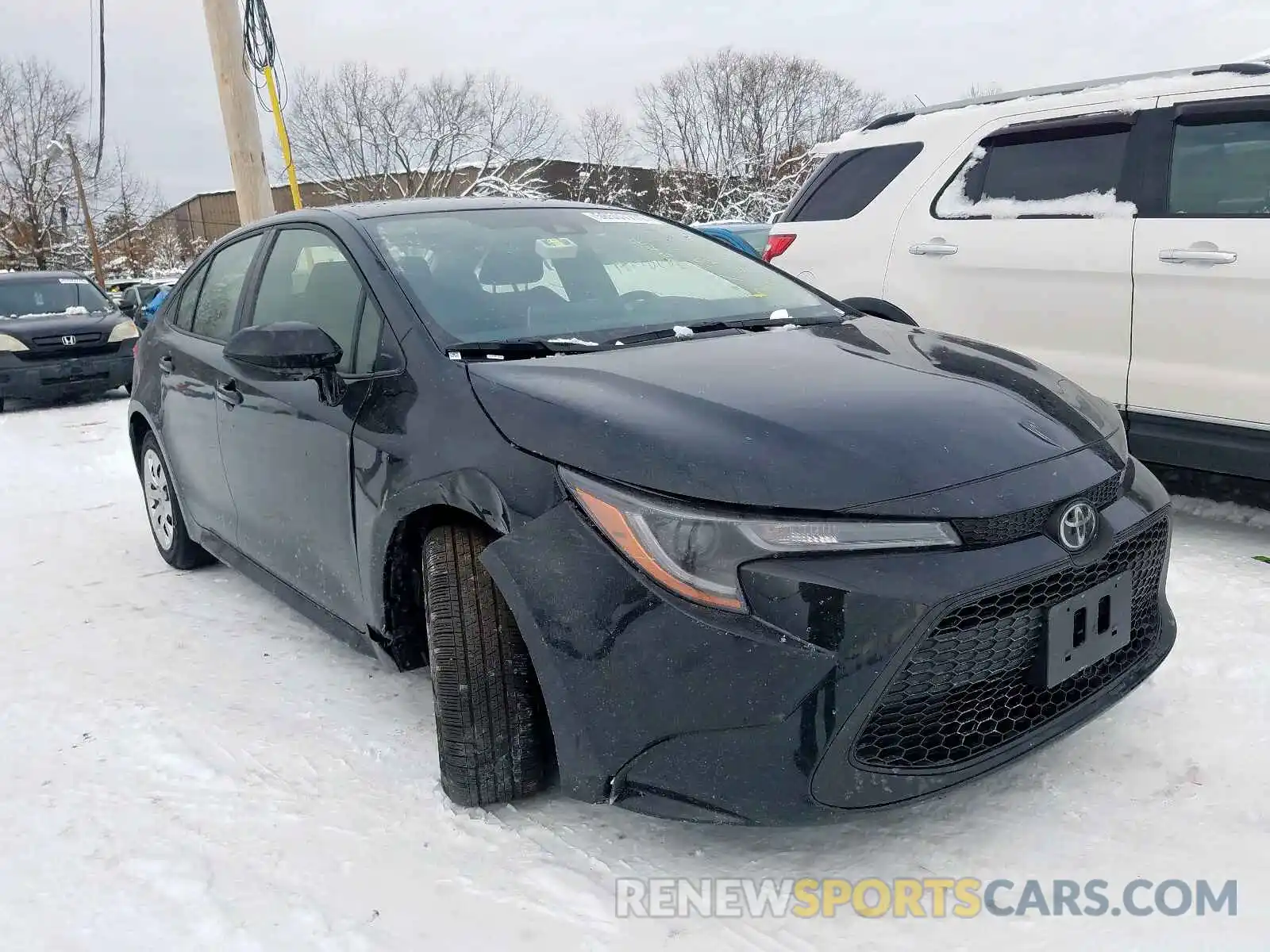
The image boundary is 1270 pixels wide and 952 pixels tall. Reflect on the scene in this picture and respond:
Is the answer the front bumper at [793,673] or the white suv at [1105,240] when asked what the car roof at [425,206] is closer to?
the front bumper at [793,673]

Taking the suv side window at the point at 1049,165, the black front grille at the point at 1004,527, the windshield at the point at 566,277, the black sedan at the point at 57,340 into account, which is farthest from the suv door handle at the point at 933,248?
the black sedan at the point at 57,340

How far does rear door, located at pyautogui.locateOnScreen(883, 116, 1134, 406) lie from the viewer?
12.9 feet

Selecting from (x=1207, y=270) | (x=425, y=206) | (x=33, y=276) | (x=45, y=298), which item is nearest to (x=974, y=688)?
(x=425, y=206)

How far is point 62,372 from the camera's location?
1034 centimetres

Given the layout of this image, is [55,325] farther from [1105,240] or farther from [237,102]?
[1105,240]

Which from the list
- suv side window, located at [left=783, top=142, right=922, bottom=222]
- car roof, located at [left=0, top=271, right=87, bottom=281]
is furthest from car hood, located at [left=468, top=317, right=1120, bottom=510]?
car roof, located at [left=0, top=271, right=87, bottom=281]

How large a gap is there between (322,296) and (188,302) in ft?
4.89

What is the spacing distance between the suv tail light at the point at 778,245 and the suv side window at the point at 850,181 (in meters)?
0.10

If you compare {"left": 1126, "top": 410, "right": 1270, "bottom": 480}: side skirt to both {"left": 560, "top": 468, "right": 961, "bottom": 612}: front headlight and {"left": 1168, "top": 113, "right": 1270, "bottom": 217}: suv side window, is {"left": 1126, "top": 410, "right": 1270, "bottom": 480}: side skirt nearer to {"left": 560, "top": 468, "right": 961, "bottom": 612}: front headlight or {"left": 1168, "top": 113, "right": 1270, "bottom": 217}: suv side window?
{"left": 1168, "top": 113, "right": 1270, "bottom": 217}: suv side window

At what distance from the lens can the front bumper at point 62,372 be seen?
10.1 meters

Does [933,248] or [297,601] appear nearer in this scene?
[297,601]

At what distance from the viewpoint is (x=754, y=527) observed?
182 centimetres

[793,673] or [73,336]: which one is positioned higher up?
[73,336]

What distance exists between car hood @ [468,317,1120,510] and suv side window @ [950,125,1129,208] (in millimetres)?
1924
